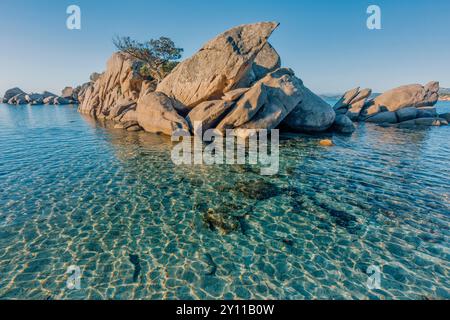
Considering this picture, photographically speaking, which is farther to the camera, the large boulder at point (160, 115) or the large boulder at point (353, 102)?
the large boulder at point (353, 102)

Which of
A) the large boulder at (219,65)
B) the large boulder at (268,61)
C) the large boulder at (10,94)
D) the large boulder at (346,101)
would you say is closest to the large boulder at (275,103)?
the large boulder at (219,65)

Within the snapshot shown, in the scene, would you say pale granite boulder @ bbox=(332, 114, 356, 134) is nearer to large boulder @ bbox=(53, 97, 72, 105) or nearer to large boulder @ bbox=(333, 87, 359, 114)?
large boulder @ bbox=(333, 87, 359, 114)

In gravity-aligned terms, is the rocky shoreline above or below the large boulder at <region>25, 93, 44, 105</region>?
below

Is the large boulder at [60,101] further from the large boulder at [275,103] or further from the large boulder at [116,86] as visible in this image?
the large boulder at [275,103]

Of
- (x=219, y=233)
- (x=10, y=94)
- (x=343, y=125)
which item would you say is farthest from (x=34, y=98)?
(x=219, y=233)

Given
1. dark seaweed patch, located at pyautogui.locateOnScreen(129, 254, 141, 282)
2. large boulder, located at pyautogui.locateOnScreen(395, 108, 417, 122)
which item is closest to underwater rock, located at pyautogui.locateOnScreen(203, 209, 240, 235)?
dark seaweed patch, located at pyautogui.locateOnScreen(129, 254, 141, 282)

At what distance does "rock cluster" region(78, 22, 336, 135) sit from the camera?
71.9ft

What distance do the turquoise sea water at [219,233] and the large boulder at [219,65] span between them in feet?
40.0

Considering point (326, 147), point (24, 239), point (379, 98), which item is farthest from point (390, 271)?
point (379, 98)

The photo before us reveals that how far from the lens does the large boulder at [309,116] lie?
25.0m

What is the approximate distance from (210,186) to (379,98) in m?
41.8

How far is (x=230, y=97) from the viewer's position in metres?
22.5

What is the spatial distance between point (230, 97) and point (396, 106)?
32.2 metres

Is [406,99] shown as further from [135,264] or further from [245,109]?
[135,264]
